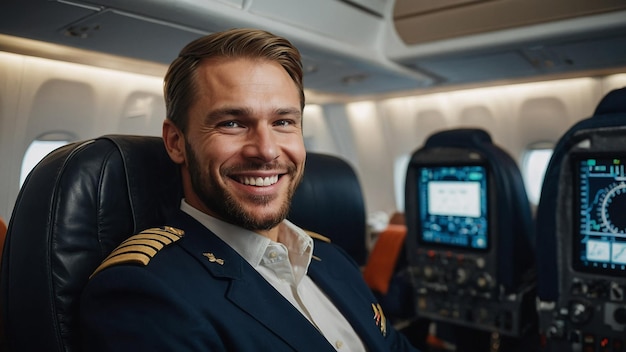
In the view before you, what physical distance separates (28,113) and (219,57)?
167cm

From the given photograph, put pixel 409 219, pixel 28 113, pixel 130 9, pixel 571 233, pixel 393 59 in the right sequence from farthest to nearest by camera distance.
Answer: pixel 393 59 < pixel 409 219 < pixel 28 113 < pixel 571 233 < pixel 130 9

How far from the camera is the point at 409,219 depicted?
3523mm

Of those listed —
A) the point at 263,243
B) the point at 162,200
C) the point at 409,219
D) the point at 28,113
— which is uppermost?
the point at 28,113

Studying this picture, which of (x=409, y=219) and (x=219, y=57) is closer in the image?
(x=219, y=57)

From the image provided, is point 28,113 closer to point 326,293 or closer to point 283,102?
point 283,102

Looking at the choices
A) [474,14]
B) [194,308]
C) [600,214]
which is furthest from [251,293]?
[474,14]

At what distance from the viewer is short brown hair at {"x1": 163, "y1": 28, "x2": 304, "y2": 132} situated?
5.62 ft

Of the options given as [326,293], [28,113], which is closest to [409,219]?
[326,293]

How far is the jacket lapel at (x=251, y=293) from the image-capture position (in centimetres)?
153

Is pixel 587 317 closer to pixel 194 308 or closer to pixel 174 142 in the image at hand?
pixel 194 308

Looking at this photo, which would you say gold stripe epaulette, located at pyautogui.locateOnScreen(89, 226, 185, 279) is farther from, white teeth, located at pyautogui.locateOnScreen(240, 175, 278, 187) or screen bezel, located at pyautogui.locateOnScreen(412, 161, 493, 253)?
screen bezel, located at pyautogui.locateOnScreen(412, 161, 493, 253)

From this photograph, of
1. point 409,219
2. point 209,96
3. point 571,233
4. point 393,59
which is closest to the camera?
point 209,96

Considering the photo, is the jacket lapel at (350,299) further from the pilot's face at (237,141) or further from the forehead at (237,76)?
the forehead at (237,76)

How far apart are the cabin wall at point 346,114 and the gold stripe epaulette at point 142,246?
1.45 metres
